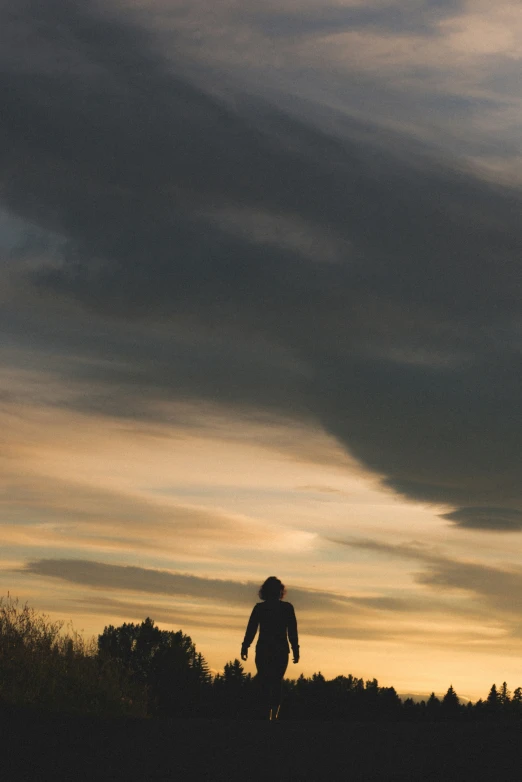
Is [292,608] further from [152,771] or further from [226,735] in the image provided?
[152,771]

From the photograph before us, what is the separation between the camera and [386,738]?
36.2 ft

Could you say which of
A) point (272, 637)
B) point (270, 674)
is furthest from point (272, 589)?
point (270, 674)

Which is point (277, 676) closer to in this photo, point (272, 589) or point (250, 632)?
point (250, 632)

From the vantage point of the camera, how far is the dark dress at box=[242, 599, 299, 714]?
15773mm

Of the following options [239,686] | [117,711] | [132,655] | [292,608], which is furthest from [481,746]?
[239,686]

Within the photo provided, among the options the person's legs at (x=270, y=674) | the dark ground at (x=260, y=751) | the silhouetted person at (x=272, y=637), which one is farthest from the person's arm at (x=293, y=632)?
the dark ground at (x=260, y=751)

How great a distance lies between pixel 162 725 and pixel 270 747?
2.71 meters

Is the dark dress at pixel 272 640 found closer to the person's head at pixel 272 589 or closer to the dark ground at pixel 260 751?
the person's head at pixel 272 589

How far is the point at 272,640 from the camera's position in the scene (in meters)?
15.8

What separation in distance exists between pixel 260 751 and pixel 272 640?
570cm

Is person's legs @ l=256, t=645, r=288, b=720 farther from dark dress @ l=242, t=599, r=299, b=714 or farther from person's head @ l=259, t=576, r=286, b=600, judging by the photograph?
person's head @ l=259, t=576, r=286, b=600

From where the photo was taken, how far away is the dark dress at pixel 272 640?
1577cm

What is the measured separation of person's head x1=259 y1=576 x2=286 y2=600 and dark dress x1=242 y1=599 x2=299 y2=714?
0.07 metres

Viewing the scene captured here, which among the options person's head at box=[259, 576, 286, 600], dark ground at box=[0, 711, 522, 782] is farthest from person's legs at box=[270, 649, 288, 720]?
dark ground at box=[0, 711, 522, 782]
